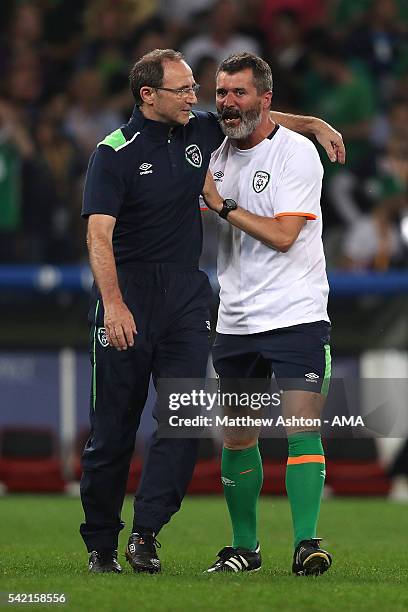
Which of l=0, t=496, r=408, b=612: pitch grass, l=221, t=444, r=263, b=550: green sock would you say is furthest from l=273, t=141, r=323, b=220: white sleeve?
l=0, t=496, r=408, b=612: pitch grass

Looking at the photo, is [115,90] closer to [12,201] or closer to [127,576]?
[12,201]

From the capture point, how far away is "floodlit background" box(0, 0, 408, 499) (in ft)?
45.9

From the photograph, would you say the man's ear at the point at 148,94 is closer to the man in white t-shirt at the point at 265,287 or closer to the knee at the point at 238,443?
the man in white t-shirt at the point at 265,287

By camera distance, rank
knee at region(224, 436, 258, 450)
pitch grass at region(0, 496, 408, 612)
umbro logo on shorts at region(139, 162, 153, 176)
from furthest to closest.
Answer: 1. knee at region(224, 436, 258, 450)
2. umbro logo on shorts at region(139, 162, 153, 176)
3. pitch grass at region(0, 496, 408, 612)

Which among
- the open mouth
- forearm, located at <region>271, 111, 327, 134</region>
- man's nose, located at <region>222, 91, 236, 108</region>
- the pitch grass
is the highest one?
man's nose, located at <region>222, 91, 236, 108</region>

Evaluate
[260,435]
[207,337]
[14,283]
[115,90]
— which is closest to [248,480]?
[260,435]

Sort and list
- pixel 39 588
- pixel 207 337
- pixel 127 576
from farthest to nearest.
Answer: pixel 207 337, pixel 127 576, pixel 39 588

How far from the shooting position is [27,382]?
1471 centimetres

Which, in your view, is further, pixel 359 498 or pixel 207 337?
pixel 359 498

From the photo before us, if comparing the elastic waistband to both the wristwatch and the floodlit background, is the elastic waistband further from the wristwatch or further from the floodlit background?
the floodlit background

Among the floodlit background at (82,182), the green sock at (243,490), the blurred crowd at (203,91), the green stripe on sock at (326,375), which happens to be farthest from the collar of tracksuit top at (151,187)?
the blurred crowd at (203,91)

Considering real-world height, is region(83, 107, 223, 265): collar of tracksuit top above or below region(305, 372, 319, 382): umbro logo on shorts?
above

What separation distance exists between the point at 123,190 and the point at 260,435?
147cm

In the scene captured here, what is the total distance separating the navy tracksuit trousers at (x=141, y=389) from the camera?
21.7 ft
